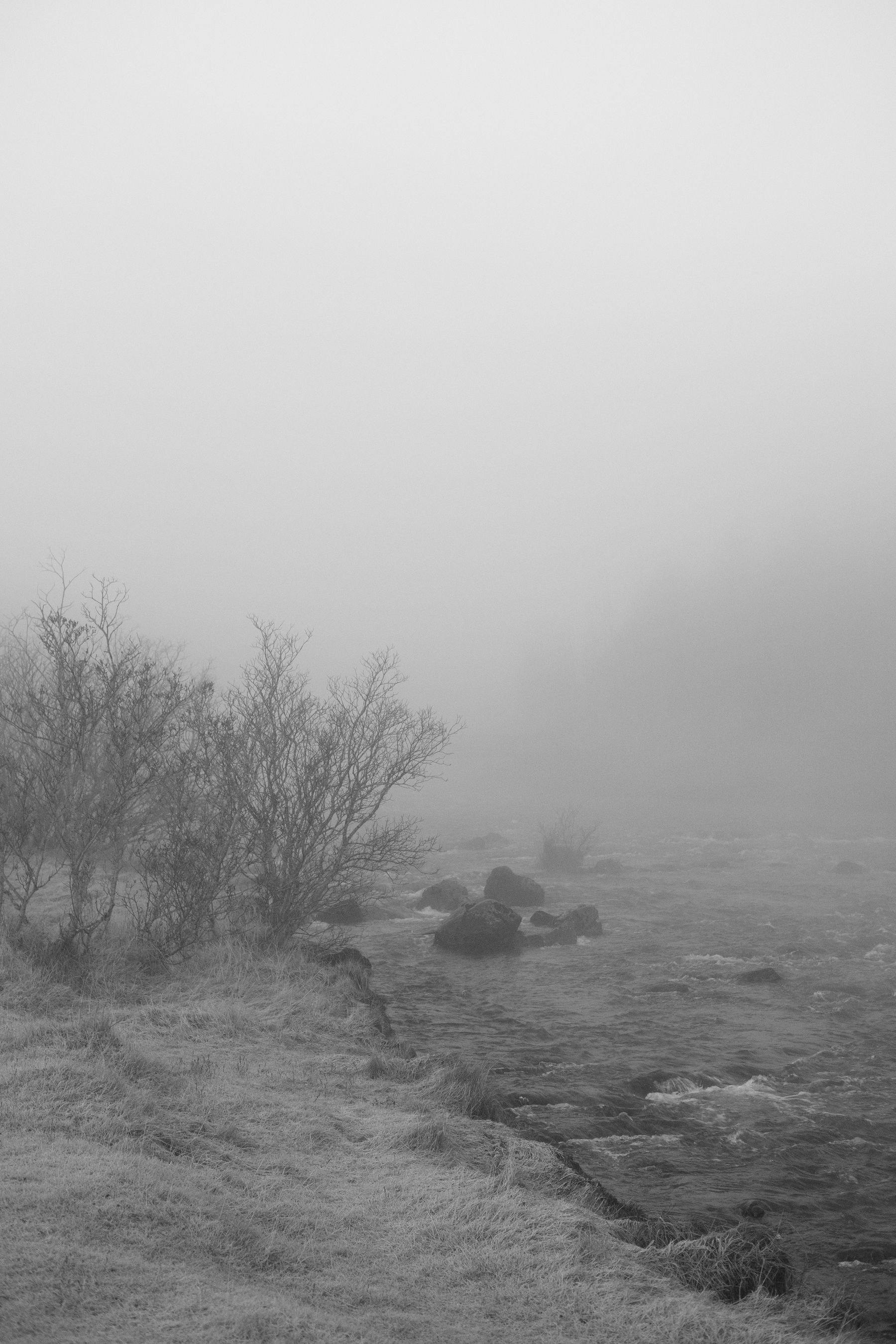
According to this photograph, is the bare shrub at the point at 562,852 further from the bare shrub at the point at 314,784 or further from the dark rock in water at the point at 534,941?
the bare shrub at the point at 314,784

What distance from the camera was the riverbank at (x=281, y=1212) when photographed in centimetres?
580

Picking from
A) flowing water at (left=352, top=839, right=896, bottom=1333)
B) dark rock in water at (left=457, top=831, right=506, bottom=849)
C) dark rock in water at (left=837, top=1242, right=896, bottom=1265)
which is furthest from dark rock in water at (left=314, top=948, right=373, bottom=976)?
dark rock in water at (left=457, top=831, right=506, bottom=849)

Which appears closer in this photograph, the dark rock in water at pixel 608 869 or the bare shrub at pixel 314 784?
the bare shrub at pixel 314 784

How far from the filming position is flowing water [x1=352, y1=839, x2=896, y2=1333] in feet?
33.9

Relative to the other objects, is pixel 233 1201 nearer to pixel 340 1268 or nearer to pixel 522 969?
pixel 340 1268

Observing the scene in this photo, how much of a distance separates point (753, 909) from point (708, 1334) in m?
26.6

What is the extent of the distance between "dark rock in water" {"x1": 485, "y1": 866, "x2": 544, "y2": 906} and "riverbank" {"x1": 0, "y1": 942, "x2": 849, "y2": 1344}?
20157 millimetres

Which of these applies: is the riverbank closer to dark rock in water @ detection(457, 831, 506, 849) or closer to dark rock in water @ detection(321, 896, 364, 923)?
dark rock in water @ detection(321, 896, 364, 923)

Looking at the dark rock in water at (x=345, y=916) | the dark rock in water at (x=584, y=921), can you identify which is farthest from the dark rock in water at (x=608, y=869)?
the dark rock in water at (x=345, y=916)

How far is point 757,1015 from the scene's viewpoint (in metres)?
18.3

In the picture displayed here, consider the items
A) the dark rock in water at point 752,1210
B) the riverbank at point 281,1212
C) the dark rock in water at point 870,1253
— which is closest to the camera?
the riverbank at point 281,1212

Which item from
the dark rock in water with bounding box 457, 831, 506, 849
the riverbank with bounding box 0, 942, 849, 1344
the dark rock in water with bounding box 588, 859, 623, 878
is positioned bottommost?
the dark rock in water with bounding box 588, 859, 623, 878

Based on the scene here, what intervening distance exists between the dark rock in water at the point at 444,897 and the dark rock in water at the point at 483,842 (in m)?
18.8

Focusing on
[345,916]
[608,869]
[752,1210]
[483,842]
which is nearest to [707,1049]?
[752,1210]
